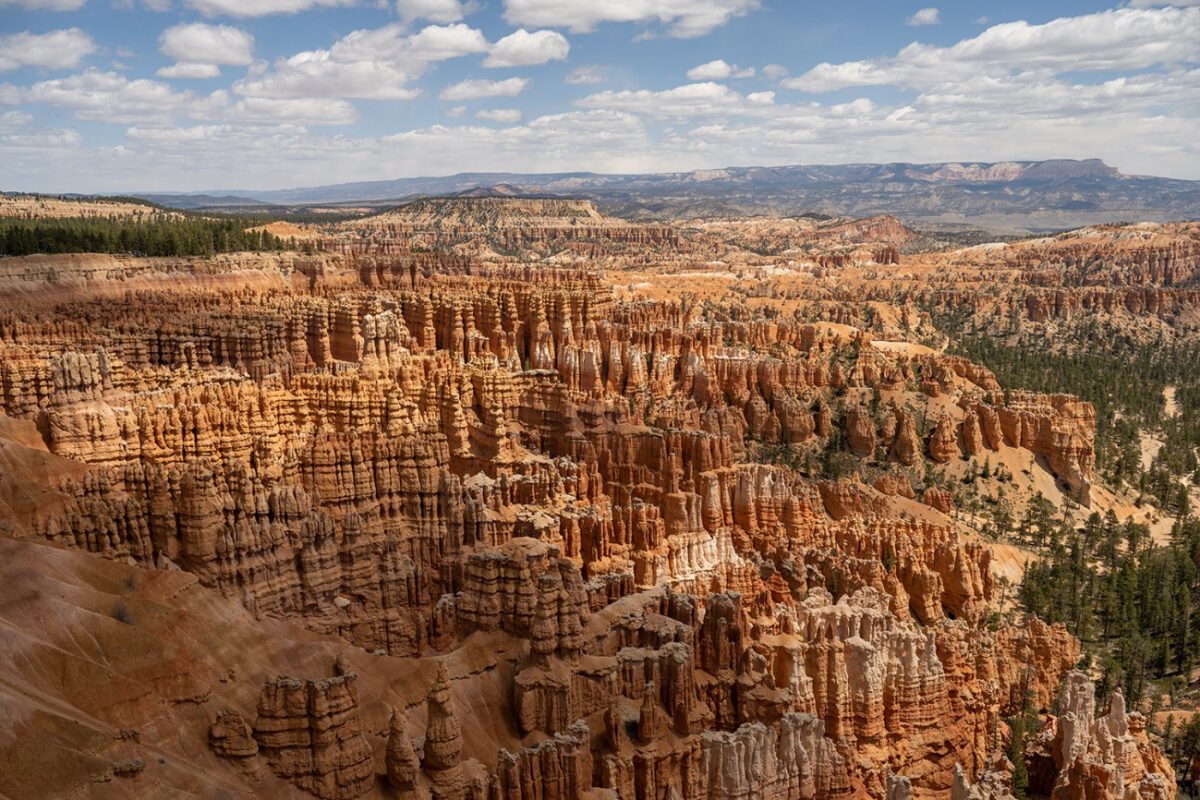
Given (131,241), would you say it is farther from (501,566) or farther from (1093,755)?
(1093,755)

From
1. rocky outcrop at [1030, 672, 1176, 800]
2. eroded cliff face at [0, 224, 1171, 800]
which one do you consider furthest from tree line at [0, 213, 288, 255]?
rocky outcrop at [1030, 672, 1176, 800]

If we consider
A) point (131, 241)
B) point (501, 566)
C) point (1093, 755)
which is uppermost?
point (131, 241)

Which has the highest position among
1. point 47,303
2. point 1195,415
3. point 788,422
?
point 47,303

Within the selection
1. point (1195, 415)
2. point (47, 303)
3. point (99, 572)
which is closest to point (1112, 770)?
point (99, 572)

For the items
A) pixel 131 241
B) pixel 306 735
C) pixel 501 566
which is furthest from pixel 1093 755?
pixel 131 241

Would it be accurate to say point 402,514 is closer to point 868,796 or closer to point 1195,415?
point 868,796

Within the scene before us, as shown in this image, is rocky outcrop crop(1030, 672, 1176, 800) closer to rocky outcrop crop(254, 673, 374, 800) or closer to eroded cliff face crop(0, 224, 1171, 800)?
eroded cliff face crop(0, 224, 1171, 800)

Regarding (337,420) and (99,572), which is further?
(337,420)

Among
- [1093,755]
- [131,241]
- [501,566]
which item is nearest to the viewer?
[501,566]

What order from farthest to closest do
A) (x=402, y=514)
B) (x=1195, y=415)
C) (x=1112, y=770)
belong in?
1. (x=1195, y=415)
2. (x=402, y=514)
3. (x=1112, y=770)
